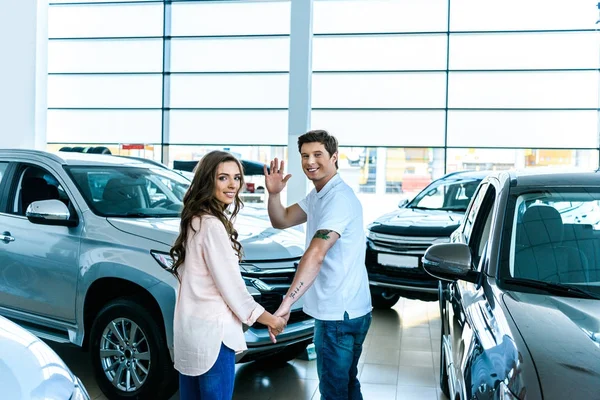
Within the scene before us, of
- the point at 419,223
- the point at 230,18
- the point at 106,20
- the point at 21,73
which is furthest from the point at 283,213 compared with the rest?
the point at 106,20

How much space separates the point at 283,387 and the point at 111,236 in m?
1.51

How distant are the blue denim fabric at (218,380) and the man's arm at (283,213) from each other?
3.36 feet

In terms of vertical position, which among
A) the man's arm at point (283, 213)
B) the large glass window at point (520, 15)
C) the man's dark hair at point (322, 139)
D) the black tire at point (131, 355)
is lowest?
the black tire at point (131, 355)

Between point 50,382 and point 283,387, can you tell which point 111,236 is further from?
point 50,382

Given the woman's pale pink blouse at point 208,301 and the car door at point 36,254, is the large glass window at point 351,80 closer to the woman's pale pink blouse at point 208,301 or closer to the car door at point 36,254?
the car door at point 36,254

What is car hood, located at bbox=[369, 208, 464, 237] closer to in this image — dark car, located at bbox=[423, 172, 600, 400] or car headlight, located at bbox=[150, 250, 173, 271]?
dark car, located at bbox=[423, 172, 600, 400]

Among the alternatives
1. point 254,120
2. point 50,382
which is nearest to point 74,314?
point 50,382

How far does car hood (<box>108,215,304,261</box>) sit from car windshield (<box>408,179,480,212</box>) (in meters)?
3.29

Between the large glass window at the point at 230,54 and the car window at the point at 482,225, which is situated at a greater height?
the large glass window at the point at 230,54

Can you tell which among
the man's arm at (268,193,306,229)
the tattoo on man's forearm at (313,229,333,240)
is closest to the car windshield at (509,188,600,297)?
the tattoo on man's forearm at (313,229,333,240)

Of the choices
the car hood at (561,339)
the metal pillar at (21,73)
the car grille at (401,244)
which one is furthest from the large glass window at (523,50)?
the car hood at (561,339)

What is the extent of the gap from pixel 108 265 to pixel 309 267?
1.74 meters

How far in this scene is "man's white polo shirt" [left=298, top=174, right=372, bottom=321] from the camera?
114 inches

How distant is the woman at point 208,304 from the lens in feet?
8.04
